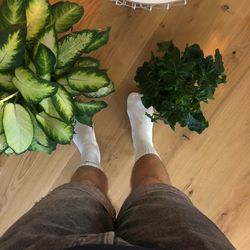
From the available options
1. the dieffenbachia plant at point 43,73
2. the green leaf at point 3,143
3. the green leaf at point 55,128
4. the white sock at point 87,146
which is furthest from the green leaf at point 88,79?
the white sock at point 87,146

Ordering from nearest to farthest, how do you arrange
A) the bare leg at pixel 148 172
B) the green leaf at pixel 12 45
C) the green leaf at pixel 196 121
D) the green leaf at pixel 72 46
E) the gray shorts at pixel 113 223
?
the gray shorts at pixel 113 223
the green leaf at pixel 12 45
the green leaf at pixel 72 46
the bare leg at pixel 148 172
the green leaf at pixel 196 121

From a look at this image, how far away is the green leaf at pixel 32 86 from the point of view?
0.84m

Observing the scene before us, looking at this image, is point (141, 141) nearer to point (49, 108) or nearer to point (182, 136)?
point (182, 136)

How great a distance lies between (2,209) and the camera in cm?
131

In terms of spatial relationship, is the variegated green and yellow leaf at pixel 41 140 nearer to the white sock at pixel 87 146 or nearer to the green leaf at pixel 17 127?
the green leaf at pixel 17 127

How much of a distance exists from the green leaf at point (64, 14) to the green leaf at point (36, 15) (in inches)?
1.8

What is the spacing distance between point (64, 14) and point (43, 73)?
16 cm

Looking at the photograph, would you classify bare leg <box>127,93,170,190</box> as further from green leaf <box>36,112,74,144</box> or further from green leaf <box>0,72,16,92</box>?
green leaf <box>0,72,16,92</box>

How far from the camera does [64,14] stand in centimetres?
92

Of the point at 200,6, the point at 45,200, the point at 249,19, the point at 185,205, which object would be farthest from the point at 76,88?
the point at 249,19

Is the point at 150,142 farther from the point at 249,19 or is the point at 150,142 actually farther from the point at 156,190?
the point at 249,19

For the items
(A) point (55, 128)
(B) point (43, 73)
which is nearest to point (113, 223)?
(A) point (55, 128)

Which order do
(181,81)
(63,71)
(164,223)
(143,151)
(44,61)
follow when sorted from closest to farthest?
(164,223) → (44,61) → (63,71) → (181,81) → (143,151)

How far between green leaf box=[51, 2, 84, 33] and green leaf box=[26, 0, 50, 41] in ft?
0.15
